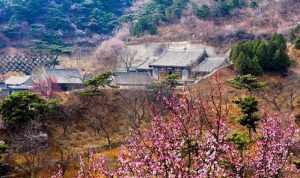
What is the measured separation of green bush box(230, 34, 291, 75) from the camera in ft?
116

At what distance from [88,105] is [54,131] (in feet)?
11.9

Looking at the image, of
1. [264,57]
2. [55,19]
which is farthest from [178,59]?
[55,19]

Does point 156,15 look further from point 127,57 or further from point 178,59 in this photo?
point 178,59

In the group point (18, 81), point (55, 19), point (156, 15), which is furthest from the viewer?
point (55, 19)

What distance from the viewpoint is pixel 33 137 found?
25719 millimetres

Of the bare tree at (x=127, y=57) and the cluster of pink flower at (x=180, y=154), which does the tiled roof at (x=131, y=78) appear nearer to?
the bare tree at (x=127, y=57)

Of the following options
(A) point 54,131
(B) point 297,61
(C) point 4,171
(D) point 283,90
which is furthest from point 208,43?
(C) point 4,171

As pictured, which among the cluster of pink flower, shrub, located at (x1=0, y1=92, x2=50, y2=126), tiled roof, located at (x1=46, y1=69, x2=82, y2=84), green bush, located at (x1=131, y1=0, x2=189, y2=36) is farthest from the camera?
green bush, located at (x1=131, y1=0, x2=189, y2=36)

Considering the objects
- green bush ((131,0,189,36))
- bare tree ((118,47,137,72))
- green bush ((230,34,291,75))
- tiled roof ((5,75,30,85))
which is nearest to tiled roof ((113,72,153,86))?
green bush ((230,34,291,75))

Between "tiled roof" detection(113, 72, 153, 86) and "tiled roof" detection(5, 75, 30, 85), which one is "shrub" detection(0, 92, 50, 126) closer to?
"tiled roof" detection(113, 72, 153, 86)

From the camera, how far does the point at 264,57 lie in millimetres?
36156

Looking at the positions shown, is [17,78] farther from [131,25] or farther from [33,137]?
[131,25]

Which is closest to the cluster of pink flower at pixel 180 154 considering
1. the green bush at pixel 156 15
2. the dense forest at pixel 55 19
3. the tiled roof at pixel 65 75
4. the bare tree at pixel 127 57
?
the tiled roof at pixel 65 75

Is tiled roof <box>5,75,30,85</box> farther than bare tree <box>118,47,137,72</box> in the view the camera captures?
No
